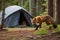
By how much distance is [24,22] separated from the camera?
55.6 feet

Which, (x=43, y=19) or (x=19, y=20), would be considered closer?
(x=43, y=19)

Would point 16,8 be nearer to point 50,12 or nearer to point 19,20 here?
point 19,20

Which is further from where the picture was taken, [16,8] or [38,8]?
[38,8]

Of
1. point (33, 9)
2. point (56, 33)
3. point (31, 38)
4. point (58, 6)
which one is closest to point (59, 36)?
point (56, 33)

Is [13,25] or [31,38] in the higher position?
[31,38]

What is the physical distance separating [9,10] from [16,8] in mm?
635

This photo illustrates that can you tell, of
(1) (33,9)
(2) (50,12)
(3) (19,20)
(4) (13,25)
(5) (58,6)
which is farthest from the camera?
(1) (33,9)

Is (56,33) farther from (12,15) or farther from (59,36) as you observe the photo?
(12,15)

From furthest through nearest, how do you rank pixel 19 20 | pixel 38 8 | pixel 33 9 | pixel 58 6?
pixel 38 8, pixel 33 9, pixel 19 20, pixel 58 6

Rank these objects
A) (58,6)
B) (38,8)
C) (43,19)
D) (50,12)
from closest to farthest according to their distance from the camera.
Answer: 1. (58,6)
2. (43,19)
3. (50,12)
4. (38,8)

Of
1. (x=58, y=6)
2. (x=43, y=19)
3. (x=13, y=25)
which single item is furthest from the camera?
(x=13, y=25)

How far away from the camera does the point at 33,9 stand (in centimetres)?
1962

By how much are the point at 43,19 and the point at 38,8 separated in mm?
20858

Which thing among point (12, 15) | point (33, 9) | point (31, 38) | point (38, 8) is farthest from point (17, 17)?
point (38, 8)
